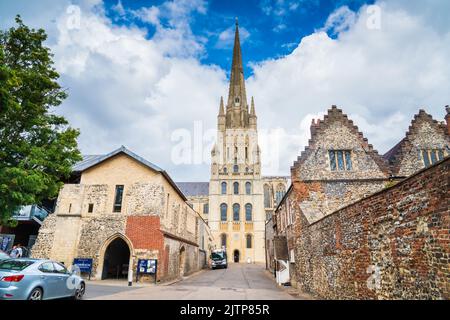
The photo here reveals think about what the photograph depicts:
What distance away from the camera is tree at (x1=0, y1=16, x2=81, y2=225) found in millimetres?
10571

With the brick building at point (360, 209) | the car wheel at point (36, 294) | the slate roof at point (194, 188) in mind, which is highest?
the slate roof at point (194, 188)

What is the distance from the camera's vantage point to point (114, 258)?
2127 cm

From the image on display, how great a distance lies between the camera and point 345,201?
52.5 feet

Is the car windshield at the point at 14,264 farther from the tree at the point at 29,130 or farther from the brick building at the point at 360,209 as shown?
the brick building at the point at 360,209

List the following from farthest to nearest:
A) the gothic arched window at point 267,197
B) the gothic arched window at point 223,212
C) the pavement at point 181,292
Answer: the gothic arched window at point 267,197, the gothic arched window at point 223,212, the pavement at point 181,292

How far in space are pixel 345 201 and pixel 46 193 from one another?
52.1 ft

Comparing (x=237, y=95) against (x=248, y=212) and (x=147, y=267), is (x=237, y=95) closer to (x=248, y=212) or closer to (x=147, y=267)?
(x=248, y=212)

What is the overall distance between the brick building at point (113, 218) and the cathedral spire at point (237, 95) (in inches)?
2050

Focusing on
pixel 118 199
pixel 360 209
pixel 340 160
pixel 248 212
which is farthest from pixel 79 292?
pixel 248 212

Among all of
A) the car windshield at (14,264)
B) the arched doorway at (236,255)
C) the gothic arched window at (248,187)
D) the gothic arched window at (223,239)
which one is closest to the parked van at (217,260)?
the gothic arched window at (223,239)

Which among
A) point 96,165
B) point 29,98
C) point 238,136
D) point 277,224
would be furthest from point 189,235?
point 238,136

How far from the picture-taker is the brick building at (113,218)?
60.0 ft

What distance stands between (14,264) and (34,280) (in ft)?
2.85

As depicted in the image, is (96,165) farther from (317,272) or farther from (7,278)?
(317,272)
